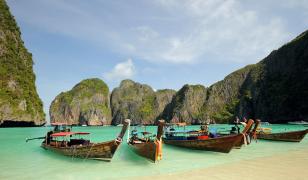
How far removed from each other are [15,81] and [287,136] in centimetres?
8586

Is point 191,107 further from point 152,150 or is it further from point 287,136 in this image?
point 152,150

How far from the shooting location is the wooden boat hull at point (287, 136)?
2900 centimetres

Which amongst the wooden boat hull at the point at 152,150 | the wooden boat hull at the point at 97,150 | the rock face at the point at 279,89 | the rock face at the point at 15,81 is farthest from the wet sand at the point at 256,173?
the rock face at the point at 279,89

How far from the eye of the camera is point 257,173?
12891 millimetres

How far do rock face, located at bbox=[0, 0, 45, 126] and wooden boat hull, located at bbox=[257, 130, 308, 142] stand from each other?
74.7 m

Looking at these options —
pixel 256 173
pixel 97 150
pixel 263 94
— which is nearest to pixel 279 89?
pixel 263 94

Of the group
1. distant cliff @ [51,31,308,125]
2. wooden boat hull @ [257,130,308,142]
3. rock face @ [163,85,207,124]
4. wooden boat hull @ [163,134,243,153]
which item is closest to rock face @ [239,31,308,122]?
distant cliff @ [51,31,308,125]

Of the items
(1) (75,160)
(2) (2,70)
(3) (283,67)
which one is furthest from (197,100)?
(1) (75,160)

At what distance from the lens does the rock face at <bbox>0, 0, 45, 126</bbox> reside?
84.6m

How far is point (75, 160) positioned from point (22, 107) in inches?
3075

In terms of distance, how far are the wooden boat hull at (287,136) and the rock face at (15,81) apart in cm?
7470

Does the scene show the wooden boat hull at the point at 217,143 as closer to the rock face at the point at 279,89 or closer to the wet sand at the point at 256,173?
the wet sand at the point at 256,173

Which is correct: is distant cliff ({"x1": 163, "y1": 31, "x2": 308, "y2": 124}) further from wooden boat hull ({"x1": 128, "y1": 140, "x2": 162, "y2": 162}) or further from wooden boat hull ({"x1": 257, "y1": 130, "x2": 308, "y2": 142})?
wooden boat hull ({"x1": 128, "y1": 140, "x2": 162, "y2": 162})

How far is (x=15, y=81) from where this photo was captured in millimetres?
90875
